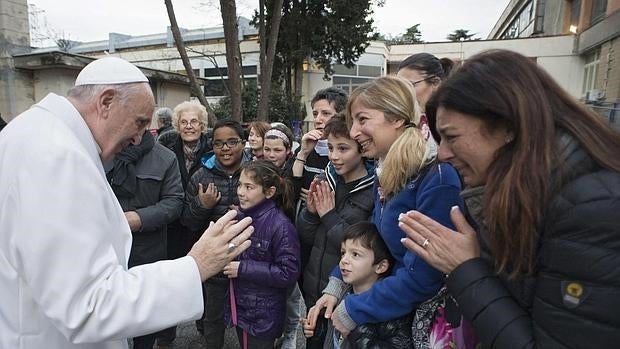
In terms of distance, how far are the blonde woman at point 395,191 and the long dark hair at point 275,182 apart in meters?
0.89

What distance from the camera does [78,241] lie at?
1.22 m

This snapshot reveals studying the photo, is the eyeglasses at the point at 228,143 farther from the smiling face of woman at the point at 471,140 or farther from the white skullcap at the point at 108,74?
the smiling face of woman at the point at 471,140

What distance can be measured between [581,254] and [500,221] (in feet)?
0.66

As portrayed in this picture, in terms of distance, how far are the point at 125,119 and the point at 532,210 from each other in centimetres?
141

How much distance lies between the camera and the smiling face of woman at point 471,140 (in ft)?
3.94

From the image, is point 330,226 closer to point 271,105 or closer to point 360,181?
point 360,181

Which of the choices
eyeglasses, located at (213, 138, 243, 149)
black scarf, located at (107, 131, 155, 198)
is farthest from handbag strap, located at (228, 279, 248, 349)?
eyeglasses, located at (213, 138, 243, 149)

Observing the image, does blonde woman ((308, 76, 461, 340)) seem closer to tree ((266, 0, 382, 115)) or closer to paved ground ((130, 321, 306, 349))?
paved ground ((130, 321, 306, 349))

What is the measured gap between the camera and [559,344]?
1.05m

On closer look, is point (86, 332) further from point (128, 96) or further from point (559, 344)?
point (559, 344)

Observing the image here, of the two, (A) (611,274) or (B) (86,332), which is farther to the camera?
(B) (86,332)

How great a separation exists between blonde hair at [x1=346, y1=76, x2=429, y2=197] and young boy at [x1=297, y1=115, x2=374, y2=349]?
0.36m

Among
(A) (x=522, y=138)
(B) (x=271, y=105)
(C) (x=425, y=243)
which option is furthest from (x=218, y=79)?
(A) (x=522, y=138)

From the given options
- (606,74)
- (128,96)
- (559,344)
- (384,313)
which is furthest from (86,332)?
(606,74)
